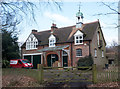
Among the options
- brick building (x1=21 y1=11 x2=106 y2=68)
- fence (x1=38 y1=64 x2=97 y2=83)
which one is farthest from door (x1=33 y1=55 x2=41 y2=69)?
fence (x1=38 y1=64 x2=97 y2=83)

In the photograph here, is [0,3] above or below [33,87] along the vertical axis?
above

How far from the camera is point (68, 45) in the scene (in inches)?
1147

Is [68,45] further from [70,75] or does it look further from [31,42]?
[70,75]

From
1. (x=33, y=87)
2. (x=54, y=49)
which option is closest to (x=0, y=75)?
(x=33, y=87)

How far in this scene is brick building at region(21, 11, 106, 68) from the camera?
91.7ft

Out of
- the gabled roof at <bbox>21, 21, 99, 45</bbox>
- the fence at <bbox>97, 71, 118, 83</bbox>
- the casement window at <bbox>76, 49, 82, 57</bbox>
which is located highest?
the gabled roof at <bbox>21, 21, 99, 45</bbox>

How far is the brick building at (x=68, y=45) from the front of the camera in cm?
2794

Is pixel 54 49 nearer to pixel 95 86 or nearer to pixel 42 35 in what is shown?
pixel 42 35

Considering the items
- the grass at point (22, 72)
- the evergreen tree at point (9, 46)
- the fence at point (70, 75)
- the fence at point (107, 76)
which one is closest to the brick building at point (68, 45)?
the evergreen tree at point (9, 46)

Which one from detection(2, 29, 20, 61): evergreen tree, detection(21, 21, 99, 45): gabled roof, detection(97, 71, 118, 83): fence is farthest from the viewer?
detection(21, 21, 99, 45): gabled roof

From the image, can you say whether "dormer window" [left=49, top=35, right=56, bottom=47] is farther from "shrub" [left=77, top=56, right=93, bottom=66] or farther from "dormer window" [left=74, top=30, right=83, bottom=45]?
"shrub" [left=77, top=56, right=93, bottom=66]

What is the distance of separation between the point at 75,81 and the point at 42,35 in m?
25.4

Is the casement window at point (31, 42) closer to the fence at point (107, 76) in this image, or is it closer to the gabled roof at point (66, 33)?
the gabled roof at point (66, 33)

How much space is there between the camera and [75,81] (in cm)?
1121
